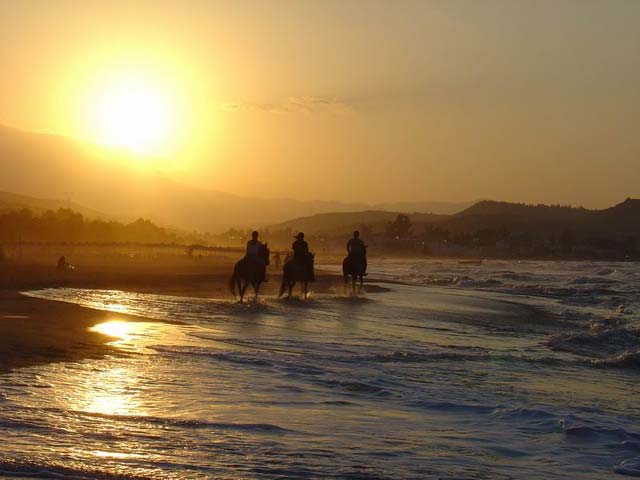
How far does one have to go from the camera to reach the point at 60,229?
3332 inches

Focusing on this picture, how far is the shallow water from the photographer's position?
725 centimetres

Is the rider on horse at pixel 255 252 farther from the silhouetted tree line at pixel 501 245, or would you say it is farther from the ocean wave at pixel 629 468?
the silhouetted tree line at pixel 501 245

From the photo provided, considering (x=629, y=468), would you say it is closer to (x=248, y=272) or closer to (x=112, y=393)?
(x=112, y=393)

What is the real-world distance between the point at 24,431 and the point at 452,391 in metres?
5.10

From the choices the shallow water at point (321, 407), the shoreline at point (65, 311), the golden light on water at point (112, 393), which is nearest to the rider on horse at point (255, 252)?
the shoreline at point (65, 311)

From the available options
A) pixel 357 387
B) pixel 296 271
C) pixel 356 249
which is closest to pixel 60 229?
pixel 356 249

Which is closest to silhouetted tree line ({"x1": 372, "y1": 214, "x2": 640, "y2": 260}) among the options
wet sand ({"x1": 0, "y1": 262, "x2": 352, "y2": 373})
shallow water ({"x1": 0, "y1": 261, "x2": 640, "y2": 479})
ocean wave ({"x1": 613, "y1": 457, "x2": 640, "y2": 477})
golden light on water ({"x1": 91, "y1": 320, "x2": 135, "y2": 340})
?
wet sand ({"x1": 0, "y1": 262, "x2": 352, "y2": 373})

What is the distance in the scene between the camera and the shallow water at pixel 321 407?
23.8 ft

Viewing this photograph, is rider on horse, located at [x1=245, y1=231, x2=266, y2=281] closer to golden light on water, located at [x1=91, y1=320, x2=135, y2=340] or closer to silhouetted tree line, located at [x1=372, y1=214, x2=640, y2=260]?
golden light on water, located at [x1=91, y1=320, x2=135, y2=340]

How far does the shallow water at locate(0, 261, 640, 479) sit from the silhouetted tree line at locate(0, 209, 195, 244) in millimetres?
→ 56858

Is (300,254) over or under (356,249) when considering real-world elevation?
under

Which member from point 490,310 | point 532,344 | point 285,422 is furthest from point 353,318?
point 285,422

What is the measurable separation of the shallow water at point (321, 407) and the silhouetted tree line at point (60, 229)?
5686 centimetres

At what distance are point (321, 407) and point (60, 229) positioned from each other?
78.8 meters
